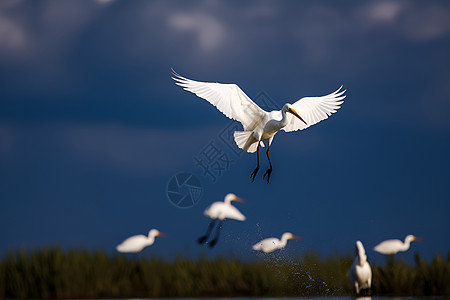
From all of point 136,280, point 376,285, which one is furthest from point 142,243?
point 376,285

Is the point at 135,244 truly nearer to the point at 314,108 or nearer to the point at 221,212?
the point at 221,212

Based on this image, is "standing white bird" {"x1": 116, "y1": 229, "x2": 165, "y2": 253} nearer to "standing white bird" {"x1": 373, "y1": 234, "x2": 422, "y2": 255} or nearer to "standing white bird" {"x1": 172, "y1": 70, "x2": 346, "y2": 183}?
"standing white bird" {"x1": 172, "y1": 70, "x2": 346, "y2": 183}

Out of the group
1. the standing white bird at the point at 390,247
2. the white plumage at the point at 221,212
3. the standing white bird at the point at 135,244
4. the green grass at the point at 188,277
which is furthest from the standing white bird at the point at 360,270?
the standing white bird at the point at 135,244

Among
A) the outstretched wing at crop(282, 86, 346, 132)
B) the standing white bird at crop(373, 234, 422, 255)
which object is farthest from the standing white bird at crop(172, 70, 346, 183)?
the standing white bird at crop(373, 234, 422, 255)

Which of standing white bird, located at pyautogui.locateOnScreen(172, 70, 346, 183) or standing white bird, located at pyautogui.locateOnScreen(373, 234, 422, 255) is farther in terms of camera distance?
standing white bird, located at pyautogui.locateOnScreen(373, 234, 422, 255)

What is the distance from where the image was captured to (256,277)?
37.1 ft

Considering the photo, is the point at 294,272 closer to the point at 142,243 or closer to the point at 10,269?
the point at 142,243

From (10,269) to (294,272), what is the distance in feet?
17.8

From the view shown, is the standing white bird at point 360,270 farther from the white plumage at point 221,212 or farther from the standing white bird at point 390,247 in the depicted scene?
the standing white bird at point 390,247

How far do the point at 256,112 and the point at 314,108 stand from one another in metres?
1.51

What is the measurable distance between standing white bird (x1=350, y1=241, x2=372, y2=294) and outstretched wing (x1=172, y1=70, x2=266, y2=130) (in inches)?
123

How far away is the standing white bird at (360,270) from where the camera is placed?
10109 mm

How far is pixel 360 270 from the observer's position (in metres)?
10.1

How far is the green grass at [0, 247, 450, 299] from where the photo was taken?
34.5ft
